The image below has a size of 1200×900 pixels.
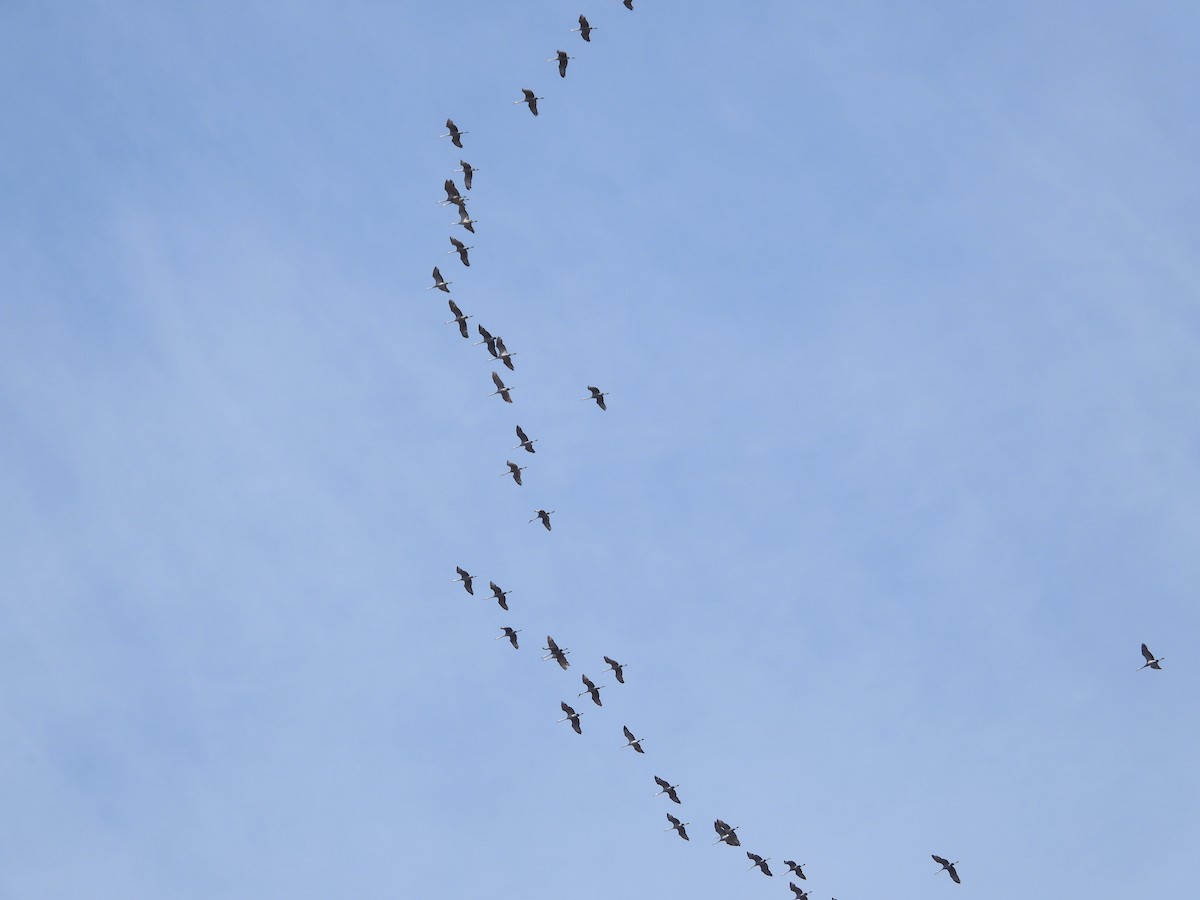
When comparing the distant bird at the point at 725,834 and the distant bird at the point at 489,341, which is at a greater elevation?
the distant bird at the point at 489,341

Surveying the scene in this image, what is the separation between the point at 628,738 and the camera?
132m

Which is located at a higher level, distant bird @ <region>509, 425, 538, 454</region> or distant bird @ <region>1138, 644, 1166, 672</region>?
distant bird @ <region>509, 425, 538, 454</region>

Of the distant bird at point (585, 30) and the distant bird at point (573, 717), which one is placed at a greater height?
the distant bird at point (585, 30)

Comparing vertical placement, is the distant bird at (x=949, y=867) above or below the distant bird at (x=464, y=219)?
below

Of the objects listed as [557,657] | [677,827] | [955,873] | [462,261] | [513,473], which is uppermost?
[462,261]

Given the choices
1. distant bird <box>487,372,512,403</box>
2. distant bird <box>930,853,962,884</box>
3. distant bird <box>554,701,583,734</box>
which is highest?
distant bird <box>487,372,512,403</box>

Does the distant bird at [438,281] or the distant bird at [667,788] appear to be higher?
the distant bird at [438,281]

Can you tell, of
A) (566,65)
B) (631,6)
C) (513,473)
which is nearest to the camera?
(631,6)

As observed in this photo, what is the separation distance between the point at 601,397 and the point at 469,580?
1455cm

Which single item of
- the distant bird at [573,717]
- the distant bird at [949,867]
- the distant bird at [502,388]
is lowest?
the distant bird at [949,867]

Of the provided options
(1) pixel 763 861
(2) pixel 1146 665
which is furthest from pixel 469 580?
(2) pixel 1146 665

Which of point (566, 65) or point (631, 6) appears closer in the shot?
point (631, 6)

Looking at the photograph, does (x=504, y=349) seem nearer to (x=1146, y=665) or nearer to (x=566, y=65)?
(x=566, y=65)

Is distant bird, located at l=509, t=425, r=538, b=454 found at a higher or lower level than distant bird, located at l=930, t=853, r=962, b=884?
higher
